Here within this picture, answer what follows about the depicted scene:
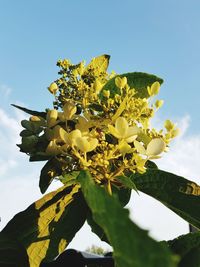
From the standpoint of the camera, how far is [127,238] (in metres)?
0.31

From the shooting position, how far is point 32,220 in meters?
0.92

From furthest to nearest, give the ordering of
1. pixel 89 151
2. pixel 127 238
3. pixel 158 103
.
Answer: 1. pixel 158 103
2. pixel 89 151
3. pixel 127 238

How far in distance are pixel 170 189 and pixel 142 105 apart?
19cm

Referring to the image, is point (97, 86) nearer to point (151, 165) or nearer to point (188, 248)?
point (151, 165)

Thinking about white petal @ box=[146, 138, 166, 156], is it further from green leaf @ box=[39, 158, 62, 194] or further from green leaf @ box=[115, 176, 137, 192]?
green leaf @ box=[39, 158, 62, 194]

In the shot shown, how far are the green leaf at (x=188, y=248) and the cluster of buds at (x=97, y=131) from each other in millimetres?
169

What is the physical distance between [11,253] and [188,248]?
0.36m

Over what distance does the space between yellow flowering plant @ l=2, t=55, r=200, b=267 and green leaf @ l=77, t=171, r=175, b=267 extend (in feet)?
1.09

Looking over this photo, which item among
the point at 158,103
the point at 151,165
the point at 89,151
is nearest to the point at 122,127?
the point at 89,151

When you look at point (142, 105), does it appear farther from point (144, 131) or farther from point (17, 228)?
point (17, 228)

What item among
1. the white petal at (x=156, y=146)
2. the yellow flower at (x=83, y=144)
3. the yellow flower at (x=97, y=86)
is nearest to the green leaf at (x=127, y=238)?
the yellow flower at (x=83, y=144)

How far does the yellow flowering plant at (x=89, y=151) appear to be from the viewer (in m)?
0.77

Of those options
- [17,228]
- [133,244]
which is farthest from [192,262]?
[133,244]

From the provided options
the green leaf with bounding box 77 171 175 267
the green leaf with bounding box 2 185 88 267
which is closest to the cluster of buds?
the green leaf with bounding box 2 185 88 267
